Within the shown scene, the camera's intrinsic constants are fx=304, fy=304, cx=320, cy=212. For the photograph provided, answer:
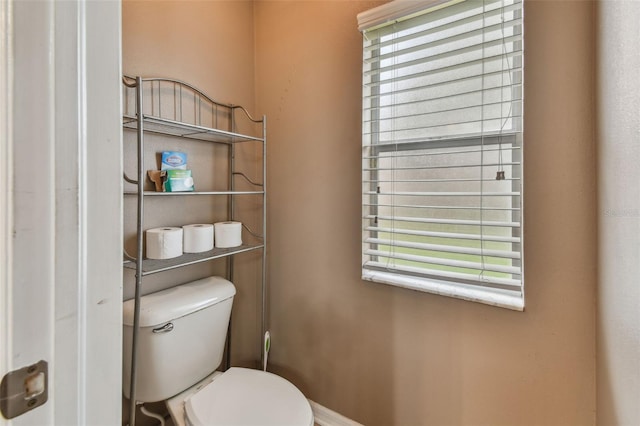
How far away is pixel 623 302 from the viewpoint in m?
0.75

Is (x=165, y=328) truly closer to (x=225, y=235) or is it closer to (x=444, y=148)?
(x=225, y=235)

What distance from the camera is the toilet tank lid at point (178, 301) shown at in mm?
1072

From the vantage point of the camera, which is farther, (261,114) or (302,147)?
(261,114)

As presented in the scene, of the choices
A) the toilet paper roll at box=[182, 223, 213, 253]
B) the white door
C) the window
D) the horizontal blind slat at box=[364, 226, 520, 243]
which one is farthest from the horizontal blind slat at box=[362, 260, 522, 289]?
the white door

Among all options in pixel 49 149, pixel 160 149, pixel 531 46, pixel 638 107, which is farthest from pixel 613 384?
pixel 160 149

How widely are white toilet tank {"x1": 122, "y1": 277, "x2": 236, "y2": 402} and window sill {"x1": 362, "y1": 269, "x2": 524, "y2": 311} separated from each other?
0.67 meters

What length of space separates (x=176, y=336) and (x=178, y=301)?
5.0 inches

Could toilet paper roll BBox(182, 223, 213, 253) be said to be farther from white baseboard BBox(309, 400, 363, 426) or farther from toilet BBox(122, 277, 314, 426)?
white baseboard BBox(309, 400, 363, 426)

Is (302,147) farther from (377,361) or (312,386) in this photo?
(312,386)

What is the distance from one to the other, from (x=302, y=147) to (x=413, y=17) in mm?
720

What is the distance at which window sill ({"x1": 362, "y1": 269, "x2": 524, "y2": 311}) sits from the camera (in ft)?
3.48

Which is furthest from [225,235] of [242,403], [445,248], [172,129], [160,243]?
[445,248]

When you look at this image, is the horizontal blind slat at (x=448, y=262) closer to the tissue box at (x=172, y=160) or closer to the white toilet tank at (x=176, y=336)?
the white toilet tank at (x=176, y=336)

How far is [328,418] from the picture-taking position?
4.83ft
